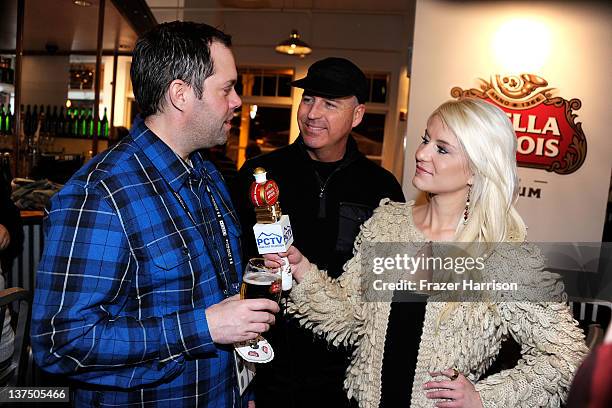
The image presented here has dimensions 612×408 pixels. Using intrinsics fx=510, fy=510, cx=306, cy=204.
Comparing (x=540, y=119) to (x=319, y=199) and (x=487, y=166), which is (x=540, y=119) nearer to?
(x=319, y=199)

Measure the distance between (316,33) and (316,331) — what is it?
8.26m

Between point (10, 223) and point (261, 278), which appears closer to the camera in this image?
point (261, 278)

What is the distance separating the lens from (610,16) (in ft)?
11.9

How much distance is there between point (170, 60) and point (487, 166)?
38.4 inches

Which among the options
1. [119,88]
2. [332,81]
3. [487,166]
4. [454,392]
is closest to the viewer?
[454,392]

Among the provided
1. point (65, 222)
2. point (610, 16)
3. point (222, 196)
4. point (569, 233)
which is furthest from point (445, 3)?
point (65, 222)

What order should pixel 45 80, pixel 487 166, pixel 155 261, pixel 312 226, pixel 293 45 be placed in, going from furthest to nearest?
1. pixel 293 45
2. pixel 45 80
3. pixel 312 226
4. pixel 487 166
5. pixel 155 261

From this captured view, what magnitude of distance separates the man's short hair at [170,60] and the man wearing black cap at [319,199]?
934mm

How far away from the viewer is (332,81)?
7.80 ft

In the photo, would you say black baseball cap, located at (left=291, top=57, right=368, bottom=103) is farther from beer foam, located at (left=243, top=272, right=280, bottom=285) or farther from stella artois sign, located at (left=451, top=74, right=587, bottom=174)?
stella artois sign, located at (left=451, top=74, right=587, bottom=174)

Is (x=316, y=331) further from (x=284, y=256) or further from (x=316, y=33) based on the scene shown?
(x=316, y=33)

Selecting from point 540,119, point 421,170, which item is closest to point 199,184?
point 421,170

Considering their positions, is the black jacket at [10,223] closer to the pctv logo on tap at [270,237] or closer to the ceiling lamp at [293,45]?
the pctv logo on tap at [270,237]

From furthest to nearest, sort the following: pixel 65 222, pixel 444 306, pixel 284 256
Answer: pixel 444 306
pixel 284 256
pixel 65 222
